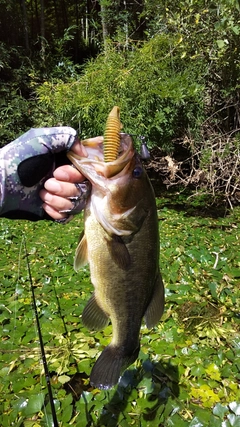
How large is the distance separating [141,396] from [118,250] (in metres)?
1.45

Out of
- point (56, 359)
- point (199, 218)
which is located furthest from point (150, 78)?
point (56, 359)

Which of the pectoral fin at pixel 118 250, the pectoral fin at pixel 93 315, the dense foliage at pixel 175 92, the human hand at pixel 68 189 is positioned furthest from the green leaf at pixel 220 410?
the dense foliage at pixel 175 92

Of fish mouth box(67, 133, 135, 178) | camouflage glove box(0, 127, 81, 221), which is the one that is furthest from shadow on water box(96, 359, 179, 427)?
fish mouth box(67, 133, 135, 178)

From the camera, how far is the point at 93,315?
6.03ft

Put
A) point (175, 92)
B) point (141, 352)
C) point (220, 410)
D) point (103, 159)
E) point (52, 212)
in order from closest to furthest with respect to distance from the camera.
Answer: point (103, 159) → point (52, 212) → point (220, 410) → point (141, 352) → point (175, 92)

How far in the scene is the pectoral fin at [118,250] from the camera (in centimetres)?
167

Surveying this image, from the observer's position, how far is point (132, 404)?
264 centimetres

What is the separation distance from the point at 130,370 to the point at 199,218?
5534 millimetres

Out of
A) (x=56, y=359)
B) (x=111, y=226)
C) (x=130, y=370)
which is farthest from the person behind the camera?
(x=56, y=359)

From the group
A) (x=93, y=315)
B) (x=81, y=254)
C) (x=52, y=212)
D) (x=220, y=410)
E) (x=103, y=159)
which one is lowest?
(x=220, y=410)

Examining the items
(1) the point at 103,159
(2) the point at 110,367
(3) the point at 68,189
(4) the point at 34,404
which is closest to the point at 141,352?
(4) the point at 34,404

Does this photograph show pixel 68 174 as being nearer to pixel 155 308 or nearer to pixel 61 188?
pixel 61 188

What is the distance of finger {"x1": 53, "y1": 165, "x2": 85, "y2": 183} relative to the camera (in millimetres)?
1657

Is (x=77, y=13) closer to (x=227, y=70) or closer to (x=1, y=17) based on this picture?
(x=1, y=17)
